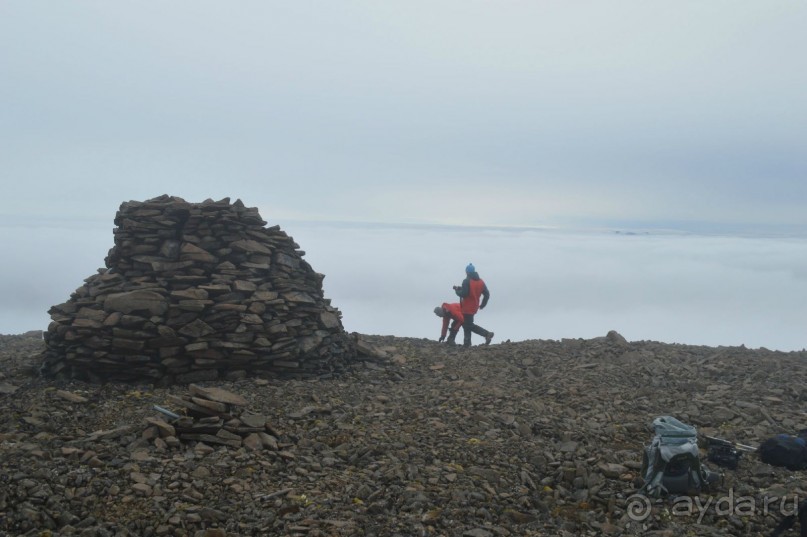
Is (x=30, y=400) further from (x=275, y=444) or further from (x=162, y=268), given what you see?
(x=275, y=444)

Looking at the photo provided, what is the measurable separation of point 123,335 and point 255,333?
285 cm

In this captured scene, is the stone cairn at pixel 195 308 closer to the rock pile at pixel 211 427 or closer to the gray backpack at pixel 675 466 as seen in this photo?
the rock pile at pixel 211 427

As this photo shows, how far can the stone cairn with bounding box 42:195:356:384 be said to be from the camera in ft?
42.4

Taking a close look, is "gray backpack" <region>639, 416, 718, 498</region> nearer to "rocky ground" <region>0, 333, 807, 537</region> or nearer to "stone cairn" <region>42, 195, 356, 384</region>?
"rocky ground" <region>0, 333, 807, 537</region>

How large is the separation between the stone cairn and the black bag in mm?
9274

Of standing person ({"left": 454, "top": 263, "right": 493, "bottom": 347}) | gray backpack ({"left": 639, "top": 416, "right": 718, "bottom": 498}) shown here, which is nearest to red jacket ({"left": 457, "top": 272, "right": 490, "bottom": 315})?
standing person ({"left": 454, "top": 263, "right": 493, "bottom": 347})

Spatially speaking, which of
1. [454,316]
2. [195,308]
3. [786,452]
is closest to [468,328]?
[454,316]

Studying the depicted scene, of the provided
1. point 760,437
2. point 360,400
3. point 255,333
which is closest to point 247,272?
point 255,333

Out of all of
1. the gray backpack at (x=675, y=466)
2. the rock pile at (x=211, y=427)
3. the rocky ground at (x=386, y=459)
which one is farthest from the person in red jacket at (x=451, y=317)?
the gray backpack at (x=675, y=466)

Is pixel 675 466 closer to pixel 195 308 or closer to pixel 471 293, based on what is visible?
pixel 195 308

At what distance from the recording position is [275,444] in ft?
29.9

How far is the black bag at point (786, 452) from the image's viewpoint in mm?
8852

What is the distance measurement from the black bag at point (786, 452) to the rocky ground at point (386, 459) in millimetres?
240

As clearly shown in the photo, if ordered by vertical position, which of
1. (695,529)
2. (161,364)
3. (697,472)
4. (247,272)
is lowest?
(695,529)
